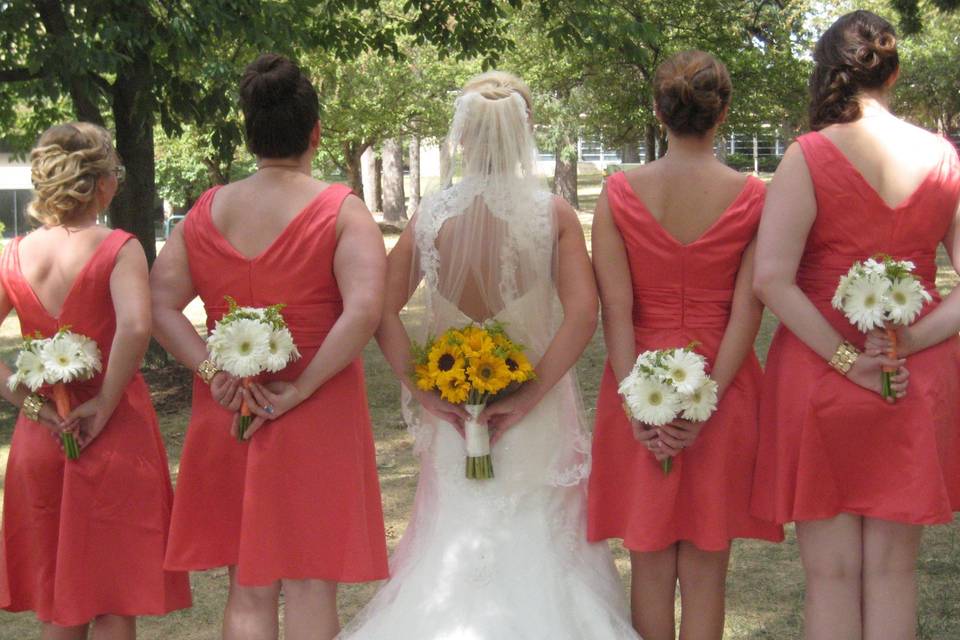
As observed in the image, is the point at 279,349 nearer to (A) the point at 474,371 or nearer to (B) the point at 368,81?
(A) the point at 474,371

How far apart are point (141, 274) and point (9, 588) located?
1174 millimetres

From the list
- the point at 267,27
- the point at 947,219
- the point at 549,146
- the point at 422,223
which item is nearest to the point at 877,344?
the point at 947,219

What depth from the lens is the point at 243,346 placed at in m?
3.40

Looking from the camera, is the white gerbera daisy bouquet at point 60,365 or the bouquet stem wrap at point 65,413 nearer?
the white gerbera daisy bouquet at point 60,365

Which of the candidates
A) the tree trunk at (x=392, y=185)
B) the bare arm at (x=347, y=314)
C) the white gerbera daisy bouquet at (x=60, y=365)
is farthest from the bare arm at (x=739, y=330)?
the tree trunk at (x=392, y=185)

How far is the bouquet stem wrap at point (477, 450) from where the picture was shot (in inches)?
146

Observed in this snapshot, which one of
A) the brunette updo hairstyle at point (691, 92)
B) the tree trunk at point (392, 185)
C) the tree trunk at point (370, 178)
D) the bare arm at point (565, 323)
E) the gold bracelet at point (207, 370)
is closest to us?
the brunette updo hairstyle at point (691, 92)

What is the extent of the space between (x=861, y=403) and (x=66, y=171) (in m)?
2.62

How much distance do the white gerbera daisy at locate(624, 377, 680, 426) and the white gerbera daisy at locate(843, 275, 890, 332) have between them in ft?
1.88

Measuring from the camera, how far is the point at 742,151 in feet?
192

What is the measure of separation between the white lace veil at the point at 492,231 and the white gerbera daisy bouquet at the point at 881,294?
964 millimetres

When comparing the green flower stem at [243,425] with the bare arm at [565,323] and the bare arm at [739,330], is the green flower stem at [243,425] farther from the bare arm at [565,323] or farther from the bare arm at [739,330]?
the bare arm at [739,330]

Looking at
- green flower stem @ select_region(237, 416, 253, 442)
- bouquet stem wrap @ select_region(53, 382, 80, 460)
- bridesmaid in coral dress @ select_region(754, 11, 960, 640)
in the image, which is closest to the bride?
green flower stem @ select_region(237, 416, 253, 442)

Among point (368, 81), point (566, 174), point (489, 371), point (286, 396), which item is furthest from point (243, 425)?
point (566, 174)
